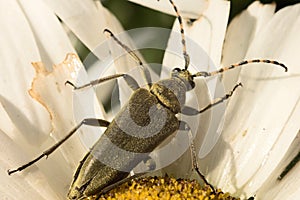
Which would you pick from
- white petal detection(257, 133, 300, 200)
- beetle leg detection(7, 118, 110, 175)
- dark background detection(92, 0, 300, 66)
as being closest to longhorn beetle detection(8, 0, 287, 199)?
beetle leg detection(7, 118, 110, 175)

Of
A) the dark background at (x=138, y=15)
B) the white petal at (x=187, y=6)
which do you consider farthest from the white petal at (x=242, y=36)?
the dark background at (x=138, y=15)

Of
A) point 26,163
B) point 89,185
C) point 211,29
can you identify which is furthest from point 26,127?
point 211,29

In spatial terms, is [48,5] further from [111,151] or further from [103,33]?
[111,151]

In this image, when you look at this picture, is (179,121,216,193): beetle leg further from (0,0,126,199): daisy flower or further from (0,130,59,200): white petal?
(0,130,59,200): white petal

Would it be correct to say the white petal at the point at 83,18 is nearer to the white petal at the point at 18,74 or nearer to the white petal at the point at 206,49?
the white petal at the point at 18,74

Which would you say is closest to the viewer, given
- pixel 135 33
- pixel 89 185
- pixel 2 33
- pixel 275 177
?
pixel 89 185

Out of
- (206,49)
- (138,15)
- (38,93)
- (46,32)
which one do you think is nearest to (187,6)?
(206,49)
